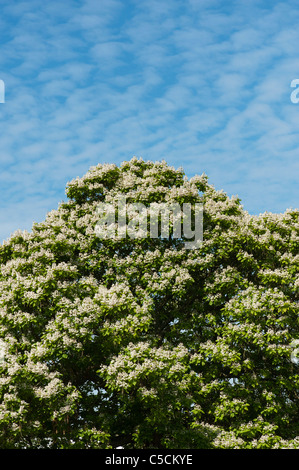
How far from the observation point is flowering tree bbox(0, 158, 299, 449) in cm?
2042

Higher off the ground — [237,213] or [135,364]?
[237,213]

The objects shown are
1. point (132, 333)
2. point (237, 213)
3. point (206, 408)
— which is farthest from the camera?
point (237, 213)

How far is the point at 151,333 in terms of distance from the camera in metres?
24.5

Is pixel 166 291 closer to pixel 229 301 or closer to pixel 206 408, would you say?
pixel 229 301

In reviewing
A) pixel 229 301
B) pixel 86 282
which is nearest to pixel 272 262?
pixel 229 301

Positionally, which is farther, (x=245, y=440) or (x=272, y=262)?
(x=272, y=262)

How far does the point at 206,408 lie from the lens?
22688 millimetres

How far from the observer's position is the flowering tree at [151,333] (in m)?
20.4

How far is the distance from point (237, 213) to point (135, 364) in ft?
34.3

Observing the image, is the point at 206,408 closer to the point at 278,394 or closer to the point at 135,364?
the point at 278,394

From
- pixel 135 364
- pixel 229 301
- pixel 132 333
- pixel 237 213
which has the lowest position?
pixel 135 364
